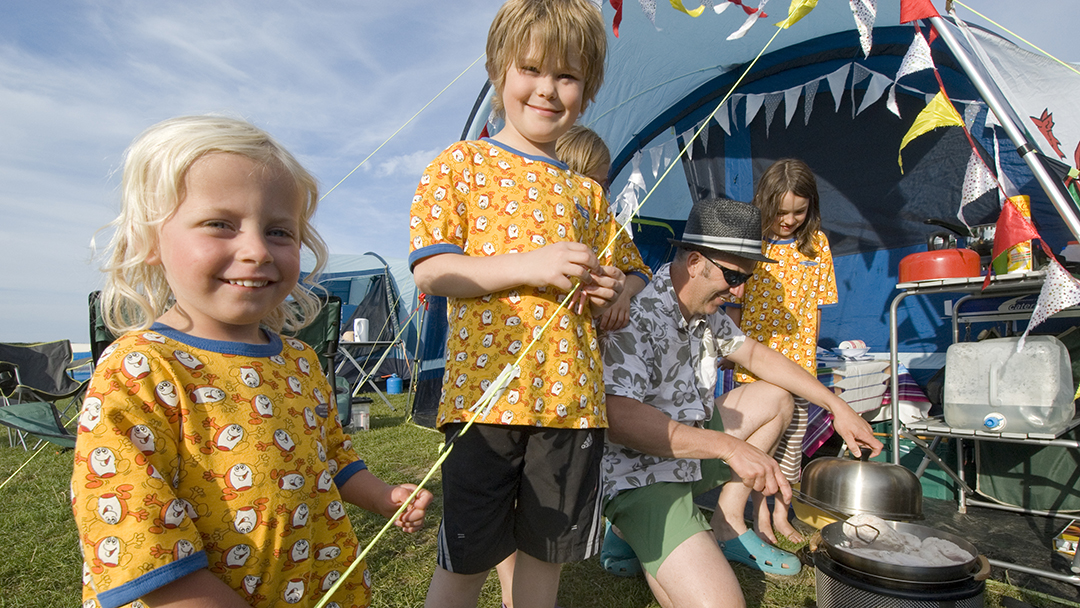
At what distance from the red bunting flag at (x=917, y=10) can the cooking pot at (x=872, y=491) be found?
161 centimetres

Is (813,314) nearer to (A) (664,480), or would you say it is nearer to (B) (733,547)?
(B) (733,547)

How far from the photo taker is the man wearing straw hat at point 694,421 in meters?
1.40

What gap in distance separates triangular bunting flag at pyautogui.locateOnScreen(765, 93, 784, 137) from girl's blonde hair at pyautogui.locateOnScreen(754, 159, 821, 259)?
4.90 feet

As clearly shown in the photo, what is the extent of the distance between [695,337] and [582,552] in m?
0.81

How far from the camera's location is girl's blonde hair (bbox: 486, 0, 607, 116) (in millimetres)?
1250

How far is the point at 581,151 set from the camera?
2.08 metres

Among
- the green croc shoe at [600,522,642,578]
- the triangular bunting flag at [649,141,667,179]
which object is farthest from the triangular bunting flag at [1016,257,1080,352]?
the triangular bunting flag at [649,141,667,179]

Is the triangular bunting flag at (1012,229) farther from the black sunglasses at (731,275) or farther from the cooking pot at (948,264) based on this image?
the black sunglasses at (731,275)

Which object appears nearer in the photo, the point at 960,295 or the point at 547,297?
the point at 547,297

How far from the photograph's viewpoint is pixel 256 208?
82 centimetres

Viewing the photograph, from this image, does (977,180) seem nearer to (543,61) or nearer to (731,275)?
(731,275)

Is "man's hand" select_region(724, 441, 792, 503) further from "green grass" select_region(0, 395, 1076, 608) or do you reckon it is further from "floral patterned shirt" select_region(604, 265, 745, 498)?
"green grass" select_region(0, 395, 1076, 608)

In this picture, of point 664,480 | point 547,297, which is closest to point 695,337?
point 664,480

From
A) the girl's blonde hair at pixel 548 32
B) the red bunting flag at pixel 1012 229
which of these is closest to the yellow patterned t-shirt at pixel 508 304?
the girl's blonde hair at pixel 548 32
